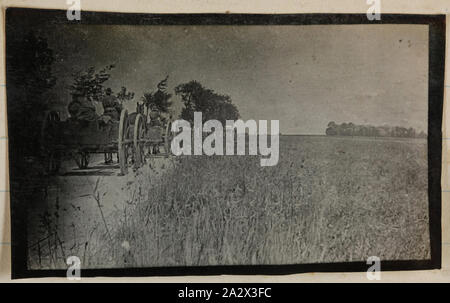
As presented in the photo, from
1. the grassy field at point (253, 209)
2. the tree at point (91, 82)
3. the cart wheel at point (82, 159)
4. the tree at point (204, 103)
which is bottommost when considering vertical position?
the grassy field at point (253, 209)

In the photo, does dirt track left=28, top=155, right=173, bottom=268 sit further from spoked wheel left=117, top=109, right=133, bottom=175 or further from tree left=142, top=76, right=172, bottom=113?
tree left=142, top=76, right=172, bottom=113

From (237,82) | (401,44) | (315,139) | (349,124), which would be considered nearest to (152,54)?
(237,82)

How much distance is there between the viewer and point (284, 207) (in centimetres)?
316

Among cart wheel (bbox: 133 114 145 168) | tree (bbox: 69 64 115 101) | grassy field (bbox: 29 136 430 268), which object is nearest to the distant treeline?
grassy field (bbox: 29 136 430 268)

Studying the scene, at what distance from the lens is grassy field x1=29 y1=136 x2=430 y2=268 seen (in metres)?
3.11

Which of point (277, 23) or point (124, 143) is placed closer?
point (124, 143)

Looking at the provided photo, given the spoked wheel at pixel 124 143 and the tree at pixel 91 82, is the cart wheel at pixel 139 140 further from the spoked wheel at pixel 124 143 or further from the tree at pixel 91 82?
the tree at pixel 91 82

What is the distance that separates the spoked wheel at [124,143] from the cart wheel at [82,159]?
287 mm

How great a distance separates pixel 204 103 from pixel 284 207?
42.1 inches

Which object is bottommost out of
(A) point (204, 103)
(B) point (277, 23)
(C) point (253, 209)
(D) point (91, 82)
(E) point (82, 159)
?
(C) point (253, 209)

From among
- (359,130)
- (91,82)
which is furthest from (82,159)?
(359,130)

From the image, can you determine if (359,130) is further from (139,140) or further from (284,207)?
(139,140)

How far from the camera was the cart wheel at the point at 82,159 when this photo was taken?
309 centimetres

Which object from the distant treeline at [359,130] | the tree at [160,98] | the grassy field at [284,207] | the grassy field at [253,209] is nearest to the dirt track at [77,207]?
the grassy field at [253,209]
